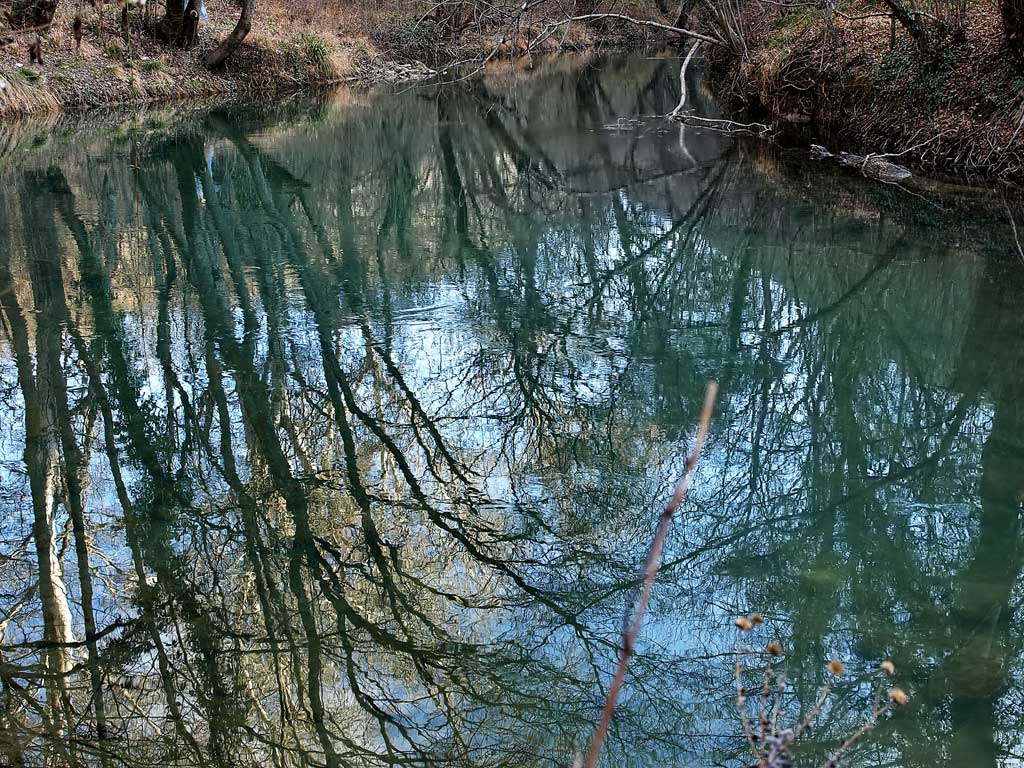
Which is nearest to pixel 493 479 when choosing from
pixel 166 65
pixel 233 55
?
pixel 166 65

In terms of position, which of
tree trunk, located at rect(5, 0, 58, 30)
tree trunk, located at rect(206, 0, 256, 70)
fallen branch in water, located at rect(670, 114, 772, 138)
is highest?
tree trunk, located at rect(206, 0, 256, 70)

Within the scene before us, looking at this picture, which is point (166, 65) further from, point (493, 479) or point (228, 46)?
point (493, 479)

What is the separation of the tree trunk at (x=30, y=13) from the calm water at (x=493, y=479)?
11800mm

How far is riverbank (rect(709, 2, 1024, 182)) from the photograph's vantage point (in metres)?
12.0

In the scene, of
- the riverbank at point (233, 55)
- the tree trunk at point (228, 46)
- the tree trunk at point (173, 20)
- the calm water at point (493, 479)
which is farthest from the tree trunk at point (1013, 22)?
the tree trunk at point (173, 20)

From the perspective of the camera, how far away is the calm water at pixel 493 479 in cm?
366

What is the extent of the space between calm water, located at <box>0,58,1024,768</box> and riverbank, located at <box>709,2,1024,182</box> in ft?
6.83

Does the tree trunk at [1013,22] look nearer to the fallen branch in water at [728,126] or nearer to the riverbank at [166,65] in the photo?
the fallen branch in water at [728,126]

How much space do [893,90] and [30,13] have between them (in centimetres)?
1625

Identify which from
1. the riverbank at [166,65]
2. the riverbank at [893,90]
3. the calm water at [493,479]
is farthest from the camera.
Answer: the riverbank at [166,65]

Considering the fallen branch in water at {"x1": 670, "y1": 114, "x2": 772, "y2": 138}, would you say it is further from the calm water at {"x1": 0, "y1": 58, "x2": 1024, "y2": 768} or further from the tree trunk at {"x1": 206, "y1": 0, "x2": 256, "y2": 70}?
the tree trunk at {"x1": 206, "y1": 0, "x2": 256, "y2": 70}

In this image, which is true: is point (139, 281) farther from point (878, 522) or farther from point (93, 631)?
point (878, 522)

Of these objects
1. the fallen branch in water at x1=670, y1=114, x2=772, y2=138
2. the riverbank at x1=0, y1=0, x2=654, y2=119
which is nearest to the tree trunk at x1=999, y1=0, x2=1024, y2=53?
the fallen branch in water at x1=670, y1=114, x2=772, y2=138

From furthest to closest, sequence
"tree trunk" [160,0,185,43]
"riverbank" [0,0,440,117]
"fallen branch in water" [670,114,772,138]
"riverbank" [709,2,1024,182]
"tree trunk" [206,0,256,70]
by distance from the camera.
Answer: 1. "tree trunk" [206,0,256,70]
2. "tree trunk" [160,0,185,43]
3. "riverbank" [0,0,440,117]
4. "fallen branch in water" [670,114,772,138]
5. "riverbank" [709,2,1024,182]
